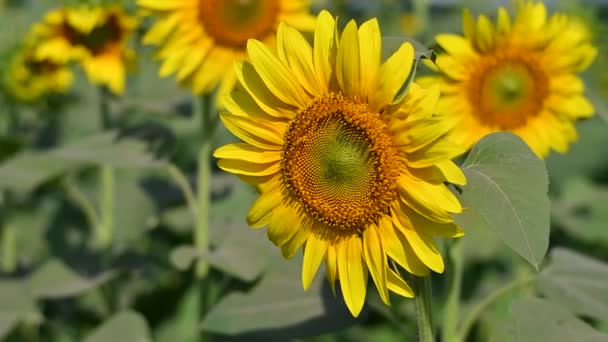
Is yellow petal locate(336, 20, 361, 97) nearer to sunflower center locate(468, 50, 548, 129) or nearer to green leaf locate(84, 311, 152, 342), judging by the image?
sunflower center locate(468, 50, 548, 129)

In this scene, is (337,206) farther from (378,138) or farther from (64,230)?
(64,230)

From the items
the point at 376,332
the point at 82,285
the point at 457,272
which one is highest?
the point at 457,272

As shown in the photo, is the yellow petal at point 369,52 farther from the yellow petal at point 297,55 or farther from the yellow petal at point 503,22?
the yellow petal at point 503,22

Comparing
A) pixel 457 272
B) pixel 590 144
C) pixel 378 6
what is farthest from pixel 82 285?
pixel 590 144

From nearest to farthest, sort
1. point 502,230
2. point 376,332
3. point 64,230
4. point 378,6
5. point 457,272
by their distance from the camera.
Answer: point 502,230 < point 457,272 < point 376,332 < point 64,230 < point 378,6

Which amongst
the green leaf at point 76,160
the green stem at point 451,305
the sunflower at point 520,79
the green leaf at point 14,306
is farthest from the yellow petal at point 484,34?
the green leaf at point 14,306

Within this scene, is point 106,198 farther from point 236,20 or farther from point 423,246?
point 423,246

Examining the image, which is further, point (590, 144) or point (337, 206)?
point (590, 144)
